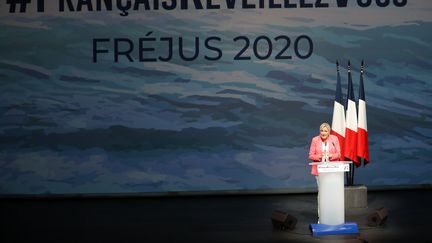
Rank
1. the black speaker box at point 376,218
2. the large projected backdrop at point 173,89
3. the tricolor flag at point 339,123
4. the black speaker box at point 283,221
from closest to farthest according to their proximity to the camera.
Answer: the black speaker box at point 283,221 → the black speaker box at point 376,218 → the tricolor flag at point 339,123 → the large projected backdrop at point 173,89

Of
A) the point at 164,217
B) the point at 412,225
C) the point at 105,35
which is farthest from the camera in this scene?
the point at 105,35

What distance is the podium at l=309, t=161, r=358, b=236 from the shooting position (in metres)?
7.62

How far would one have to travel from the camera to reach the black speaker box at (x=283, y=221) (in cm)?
791

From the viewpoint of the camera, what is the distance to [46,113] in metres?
11.1

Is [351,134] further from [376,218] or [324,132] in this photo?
[376,218]

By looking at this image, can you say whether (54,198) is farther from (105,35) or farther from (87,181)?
(105,35)

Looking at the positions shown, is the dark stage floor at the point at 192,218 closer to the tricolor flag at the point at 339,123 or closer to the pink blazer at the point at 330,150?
the pink blazer at the point at 330,150

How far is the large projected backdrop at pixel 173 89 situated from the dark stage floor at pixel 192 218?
432 mm

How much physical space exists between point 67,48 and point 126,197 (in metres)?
2.32

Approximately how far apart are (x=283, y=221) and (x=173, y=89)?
3.75 metres

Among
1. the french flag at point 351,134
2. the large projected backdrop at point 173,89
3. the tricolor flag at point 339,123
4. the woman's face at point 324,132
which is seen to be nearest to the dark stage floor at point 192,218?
the large projected backdrop at point 173,89

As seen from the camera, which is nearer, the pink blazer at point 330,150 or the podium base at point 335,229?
the podium base at point 335,229

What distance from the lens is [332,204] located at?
25.1 feet

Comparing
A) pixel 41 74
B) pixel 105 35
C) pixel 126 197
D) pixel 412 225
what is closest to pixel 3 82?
pixel 41 74
